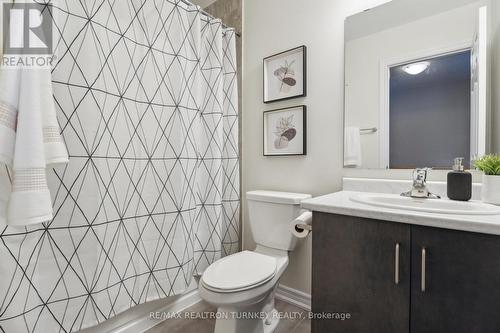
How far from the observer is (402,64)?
1266mm

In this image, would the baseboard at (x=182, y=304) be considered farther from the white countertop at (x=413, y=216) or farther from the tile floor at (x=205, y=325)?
the white countertop at (x=413, y=216)

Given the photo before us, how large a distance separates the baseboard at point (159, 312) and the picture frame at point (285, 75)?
1.52m

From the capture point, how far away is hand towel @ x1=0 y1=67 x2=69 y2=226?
814mm

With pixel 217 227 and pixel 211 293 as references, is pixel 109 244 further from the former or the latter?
pixel 217 227

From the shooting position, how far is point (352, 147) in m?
1.41

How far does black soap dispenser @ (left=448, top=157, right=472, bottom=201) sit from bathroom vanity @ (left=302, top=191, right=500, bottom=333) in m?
0.08

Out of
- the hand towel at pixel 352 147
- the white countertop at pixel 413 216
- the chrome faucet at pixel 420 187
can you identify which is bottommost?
the white countertop at pixel 413 216

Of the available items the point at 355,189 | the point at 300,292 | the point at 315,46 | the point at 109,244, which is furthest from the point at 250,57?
the point at 300,292

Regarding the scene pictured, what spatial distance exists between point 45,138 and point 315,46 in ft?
4.97

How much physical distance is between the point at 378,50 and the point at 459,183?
809mm

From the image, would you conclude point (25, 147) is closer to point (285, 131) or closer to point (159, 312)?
point (159, 312)

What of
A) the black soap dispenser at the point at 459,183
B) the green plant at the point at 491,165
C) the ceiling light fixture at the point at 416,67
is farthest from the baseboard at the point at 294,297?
the ceiling light fixture at the point at 416,67

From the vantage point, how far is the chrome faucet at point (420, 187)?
3.63ft

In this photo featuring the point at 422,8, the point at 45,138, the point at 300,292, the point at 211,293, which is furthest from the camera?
the point at 300,292
